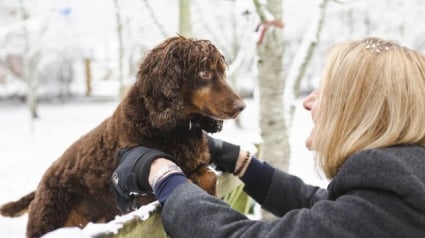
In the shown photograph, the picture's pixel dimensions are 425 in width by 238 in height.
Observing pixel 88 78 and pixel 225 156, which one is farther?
pixel 88 78

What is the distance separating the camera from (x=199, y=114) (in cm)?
156

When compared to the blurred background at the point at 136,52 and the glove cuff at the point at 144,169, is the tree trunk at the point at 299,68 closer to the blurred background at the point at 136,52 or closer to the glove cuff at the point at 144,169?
the blurred background at the point at 136,52

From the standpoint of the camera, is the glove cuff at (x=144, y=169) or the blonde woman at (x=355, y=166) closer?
the blonde woman at (x=355, y=166)

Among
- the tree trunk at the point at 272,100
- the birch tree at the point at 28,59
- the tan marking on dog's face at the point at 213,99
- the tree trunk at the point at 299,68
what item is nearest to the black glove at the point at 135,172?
the tan marking on dog's face at the point at 213,99

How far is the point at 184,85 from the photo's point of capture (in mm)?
1510

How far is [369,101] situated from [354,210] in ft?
0.86

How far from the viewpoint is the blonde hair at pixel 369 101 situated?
1115mm

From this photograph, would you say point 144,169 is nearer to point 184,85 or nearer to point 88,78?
point 184,85

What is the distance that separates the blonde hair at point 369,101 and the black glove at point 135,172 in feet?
1.44

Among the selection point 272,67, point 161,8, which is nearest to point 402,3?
point 161,8

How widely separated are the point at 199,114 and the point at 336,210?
25.0 inches

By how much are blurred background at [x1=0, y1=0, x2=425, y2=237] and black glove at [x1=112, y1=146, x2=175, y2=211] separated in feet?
4.19

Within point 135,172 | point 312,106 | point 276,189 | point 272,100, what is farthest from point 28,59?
point 312,106

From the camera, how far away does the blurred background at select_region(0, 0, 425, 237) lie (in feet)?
14.3
